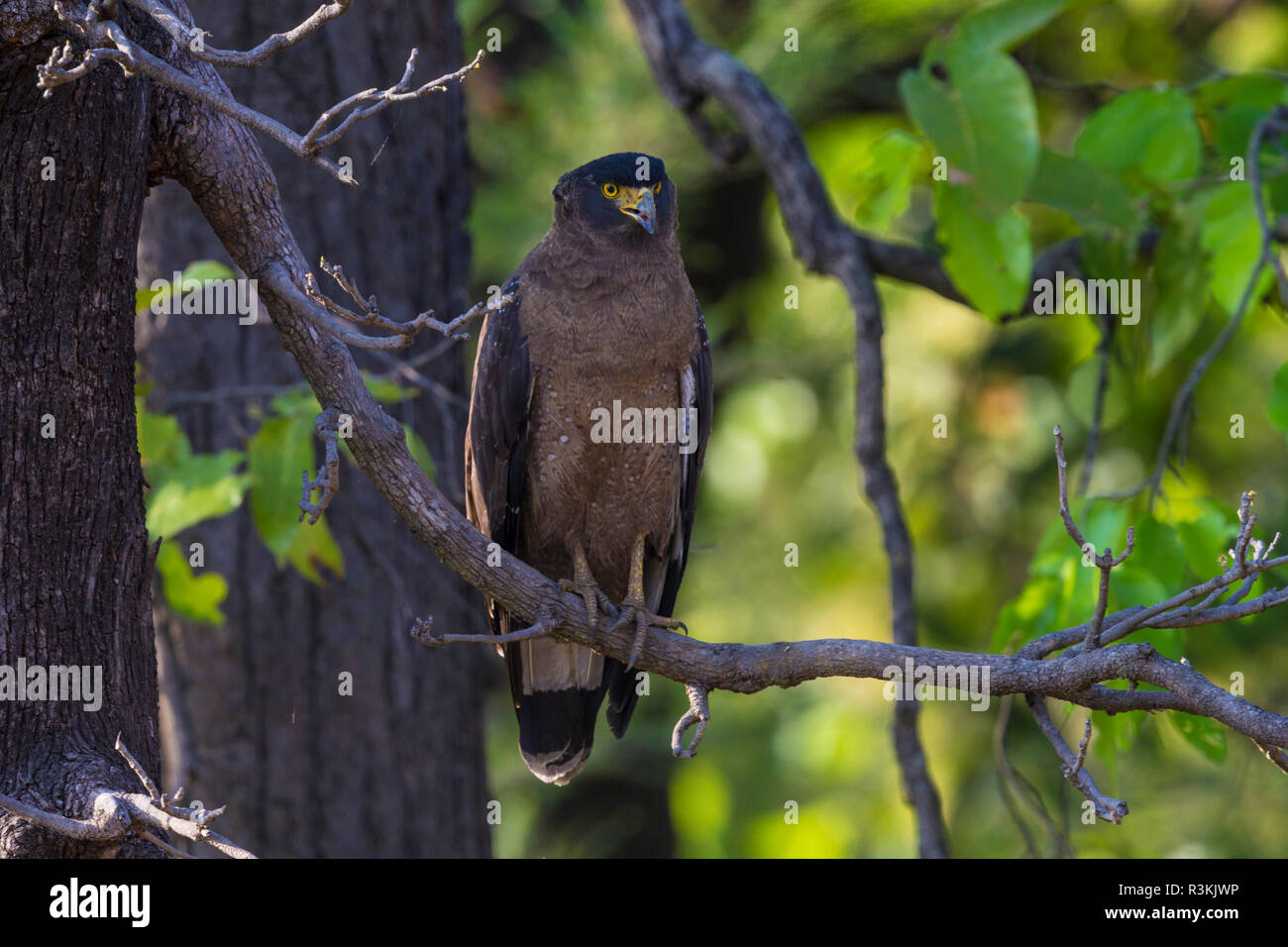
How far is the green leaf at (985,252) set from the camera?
3.48 m

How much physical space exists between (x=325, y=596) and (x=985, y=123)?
8.16ft

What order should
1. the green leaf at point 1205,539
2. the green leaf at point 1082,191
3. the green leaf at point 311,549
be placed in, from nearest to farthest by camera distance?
1. the green leaf at point 1205,539
2. the green leaf at point 311,549
3. the green leaf at point 1082,191

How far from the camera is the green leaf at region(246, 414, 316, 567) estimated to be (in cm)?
318

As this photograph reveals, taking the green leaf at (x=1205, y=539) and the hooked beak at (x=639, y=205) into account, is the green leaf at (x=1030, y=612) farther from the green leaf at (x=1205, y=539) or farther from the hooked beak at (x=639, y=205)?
the hooked beak at (x=639, y=205)

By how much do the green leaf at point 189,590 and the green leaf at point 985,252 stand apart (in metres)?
2.23

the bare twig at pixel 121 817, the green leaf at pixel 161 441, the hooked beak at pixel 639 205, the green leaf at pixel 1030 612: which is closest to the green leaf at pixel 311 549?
the green leaf at pixel 161 441

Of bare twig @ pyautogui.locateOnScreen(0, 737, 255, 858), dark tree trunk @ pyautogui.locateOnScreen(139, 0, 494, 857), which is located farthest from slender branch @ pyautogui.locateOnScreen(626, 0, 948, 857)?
bare twig @ pyautogui.locateOnScreen(0, 737, 255, 858)

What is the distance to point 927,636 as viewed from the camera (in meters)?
7.44

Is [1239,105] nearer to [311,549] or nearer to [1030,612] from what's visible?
[1030,612]

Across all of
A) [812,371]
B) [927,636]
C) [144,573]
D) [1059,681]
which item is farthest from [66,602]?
[927,636]

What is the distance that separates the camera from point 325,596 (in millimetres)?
4117

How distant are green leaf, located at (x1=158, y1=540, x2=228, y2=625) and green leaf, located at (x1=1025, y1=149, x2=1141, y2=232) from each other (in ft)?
8.22

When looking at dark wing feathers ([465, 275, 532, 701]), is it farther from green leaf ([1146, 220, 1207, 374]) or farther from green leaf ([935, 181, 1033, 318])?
green leaf ([1146, 220, 1207, 374])

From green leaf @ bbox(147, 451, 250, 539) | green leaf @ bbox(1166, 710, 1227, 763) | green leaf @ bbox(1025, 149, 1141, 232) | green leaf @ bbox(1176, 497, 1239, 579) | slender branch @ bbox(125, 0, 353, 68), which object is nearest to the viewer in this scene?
slender branch @ bbox(125, 0, 353, 68)
